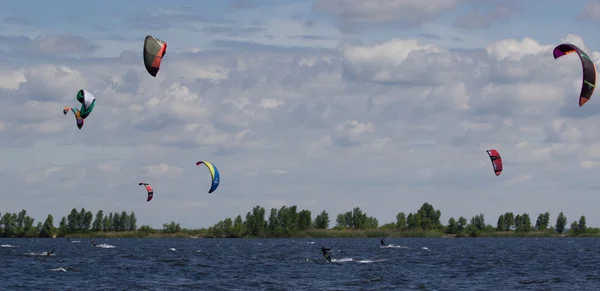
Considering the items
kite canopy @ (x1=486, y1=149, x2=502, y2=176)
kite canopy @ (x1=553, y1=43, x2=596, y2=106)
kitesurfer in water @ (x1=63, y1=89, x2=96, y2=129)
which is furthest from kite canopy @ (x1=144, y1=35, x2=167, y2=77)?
kite canopy @ (x1=486, y1=149, x2=502, y2=176)

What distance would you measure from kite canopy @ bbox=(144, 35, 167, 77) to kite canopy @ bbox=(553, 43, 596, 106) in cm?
1961

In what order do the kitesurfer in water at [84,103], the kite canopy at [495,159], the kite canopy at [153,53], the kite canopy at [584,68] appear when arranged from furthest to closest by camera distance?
the kite canopy at [495,159], the kitesurfer in water at [84,103], the kite canopy at [153,53], the kite canopy at [584,68]

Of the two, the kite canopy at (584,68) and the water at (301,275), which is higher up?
the kite canopy at (584,68)

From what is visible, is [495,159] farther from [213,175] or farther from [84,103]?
[84,103]

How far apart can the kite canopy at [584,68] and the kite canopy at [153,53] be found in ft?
64.3

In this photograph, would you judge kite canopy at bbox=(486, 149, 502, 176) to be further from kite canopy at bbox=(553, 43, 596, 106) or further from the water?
kite canopy at bbox=(553, 43, 596, 106)

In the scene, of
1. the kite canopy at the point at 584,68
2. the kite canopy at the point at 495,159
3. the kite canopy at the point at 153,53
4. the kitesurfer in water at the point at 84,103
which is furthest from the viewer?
the kite canopy at the point at 495,159

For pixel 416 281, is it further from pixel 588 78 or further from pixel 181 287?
pixel 588 78

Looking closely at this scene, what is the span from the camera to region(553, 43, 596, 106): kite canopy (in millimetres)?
40469

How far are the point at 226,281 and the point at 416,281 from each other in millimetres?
12716

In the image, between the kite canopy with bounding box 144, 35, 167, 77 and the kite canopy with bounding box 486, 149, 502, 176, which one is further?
the kite canopy with bounding box 486, 149, 502, 176

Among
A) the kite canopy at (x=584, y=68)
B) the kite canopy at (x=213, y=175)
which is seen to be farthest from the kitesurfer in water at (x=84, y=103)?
the kite canopy at (x=584, y=68)

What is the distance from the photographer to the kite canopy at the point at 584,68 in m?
40.5

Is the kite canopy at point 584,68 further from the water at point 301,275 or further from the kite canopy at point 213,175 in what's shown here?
the kite canopy at point 213,175
